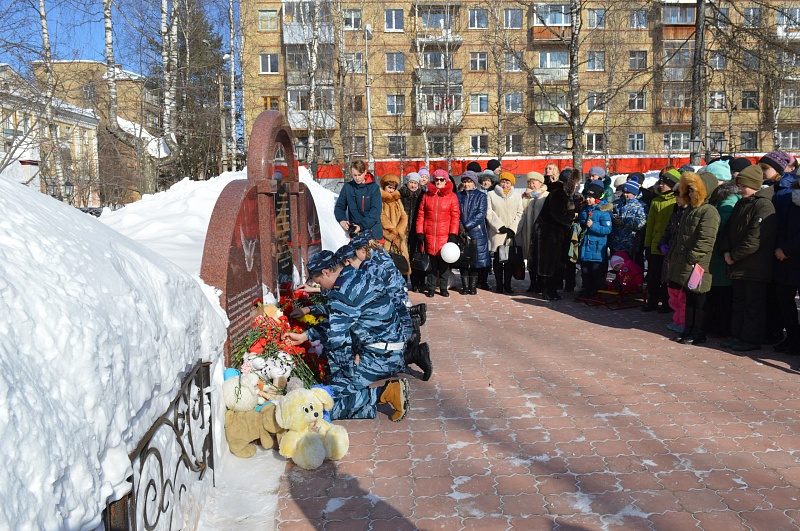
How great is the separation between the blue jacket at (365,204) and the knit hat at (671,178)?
376cm

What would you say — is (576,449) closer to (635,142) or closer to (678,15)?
(635,142)

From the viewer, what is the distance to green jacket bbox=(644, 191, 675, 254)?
7984 mm

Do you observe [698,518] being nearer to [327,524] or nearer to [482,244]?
[327,524]

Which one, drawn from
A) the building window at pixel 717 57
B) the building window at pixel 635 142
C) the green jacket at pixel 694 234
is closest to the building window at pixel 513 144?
the building window at pixel 635 142

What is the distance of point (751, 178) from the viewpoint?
627cm

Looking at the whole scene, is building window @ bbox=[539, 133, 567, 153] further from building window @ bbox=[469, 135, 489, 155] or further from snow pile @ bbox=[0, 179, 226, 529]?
snow pile @ bbox=[0, 179, 226, 529]

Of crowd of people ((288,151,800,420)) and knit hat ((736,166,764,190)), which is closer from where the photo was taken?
crowd of people ((288,151,800,420))

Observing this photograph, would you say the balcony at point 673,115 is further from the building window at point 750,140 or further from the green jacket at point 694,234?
the green jacket at point 694,234

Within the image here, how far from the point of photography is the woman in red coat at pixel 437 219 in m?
9.77

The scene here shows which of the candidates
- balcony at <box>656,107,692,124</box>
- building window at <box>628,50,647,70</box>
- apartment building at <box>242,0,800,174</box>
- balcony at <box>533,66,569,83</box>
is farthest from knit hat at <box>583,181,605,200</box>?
balcony at <box>656,107,692,124</box>

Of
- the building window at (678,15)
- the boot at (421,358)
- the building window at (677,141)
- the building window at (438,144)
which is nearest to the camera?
the boot at (421,358)

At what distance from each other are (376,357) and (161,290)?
7.95 ft

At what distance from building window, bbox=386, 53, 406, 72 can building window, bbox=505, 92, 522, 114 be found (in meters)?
6.68

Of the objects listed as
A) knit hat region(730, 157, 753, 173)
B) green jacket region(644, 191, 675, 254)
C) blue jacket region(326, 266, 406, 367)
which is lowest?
blue jacket region(326, 266, 406, 367)
